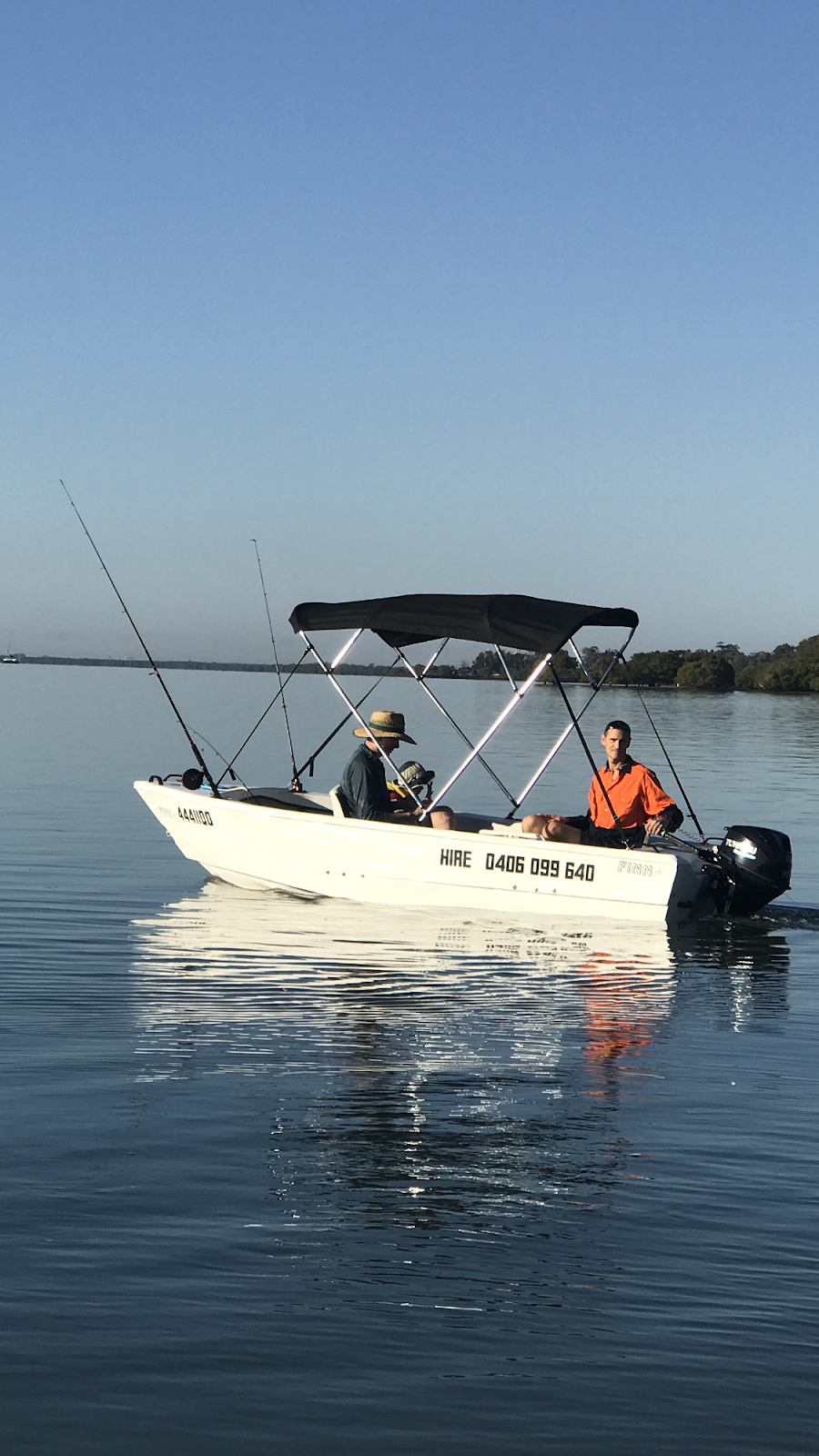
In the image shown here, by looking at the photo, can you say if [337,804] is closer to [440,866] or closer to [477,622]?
[440,866]

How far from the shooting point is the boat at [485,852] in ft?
36.5

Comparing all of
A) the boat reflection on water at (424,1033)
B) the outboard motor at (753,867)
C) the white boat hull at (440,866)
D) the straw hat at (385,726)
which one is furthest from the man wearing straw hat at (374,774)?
the outboard motor at (753,867)

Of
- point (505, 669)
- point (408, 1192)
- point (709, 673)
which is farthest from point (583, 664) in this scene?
point (709, 673)

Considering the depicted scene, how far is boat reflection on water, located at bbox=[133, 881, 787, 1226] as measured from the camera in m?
5.38

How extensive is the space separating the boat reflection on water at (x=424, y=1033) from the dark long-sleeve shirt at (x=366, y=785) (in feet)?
2.90

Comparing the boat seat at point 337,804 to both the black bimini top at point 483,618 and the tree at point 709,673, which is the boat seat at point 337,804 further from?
the tree at point 709,673

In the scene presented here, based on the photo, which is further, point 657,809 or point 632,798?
point 632,798

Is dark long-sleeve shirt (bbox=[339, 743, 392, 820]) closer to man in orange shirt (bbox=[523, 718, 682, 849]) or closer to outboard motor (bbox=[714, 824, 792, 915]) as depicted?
man in orange shirt (bbox=[523, 718, 682, 849])

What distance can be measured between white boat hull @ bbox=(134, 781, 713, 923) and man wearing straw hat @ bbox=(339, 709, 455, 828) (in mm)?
174

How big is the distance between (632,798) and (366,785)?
2314 millimetres

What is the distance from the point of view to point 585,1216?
16.2 ft

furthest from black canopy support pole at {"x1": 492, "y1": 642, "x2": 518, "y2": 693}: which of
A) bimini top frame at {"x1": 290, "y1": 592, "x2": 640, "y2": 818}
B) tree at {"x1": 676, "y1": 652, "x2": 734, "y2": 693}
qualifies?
tree at {"x1": 676, "y1": 652, "x2": 734, "y2": 693}

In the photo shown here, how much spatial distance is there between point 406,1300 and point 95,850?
12.2 metres

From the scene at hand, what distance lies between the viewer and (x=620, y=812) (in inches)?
464
